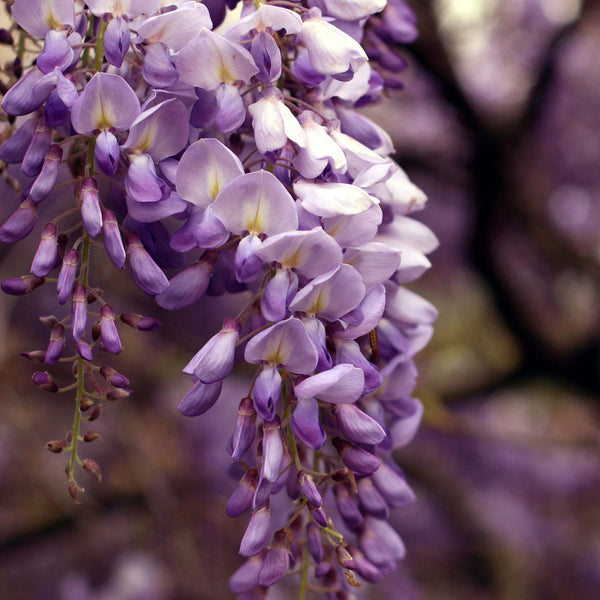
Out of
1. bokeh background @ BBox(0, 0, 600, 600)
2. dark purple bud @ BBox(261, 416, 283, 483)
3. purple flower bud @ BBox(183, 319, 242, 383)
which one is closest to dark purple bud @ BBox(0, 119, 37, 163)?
purple flower bud @ BBox(183, 319, 242, 383)

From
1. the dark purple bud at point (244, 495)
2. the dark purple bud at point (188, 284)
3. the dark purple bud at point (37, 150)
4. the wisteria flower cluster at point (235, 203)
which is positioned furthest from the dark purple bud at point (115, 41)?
the dark purple bud at point (244, 495)

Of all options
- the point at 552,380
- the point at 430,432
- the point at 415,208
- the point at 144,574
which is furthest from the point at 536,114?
the point at 144,574

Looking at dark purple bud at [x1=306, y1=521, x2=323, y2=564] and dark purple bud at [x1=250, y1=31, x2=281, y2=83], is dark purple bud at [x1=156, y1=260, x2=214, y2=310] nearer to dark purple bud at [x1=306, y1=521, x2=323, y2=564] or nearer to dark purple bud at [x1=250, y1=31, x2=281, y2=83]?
dark purple bud at [x1=250, y1=31, x2=281, y2=83]

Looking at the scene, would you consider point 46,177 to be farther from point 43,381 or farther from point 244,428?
point 244,428

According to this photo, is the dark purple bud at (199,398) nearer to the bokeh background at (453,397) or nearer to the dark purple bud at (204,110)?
the dark purple bud at (204,110)

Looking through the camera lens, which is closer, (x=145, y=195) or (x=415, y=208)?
(x=145, y=195)

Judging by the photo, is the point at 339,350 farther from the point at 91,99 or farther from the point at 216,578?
the point at 216,578
